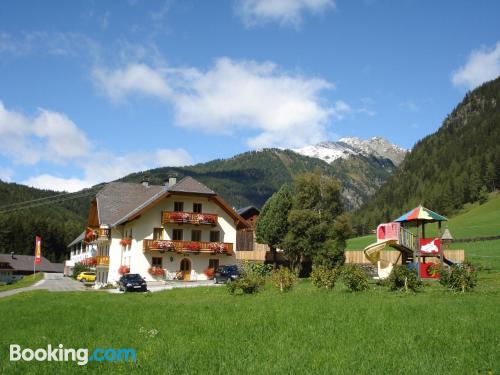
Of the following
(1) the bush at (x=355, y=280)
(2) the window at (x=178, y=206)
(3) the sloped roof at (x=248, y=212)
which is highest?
(3) the sloped roof at (x=248, y=212)

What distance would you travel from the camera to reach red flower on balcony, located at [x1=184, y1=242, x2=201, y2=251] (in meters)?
50.0

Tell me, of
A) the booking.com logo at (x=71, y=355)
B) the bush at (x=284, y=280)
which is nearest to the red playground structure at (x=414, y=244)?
the bush at (x=284, y=280)

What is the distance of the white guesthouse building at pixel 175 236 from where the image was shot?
49.7 meters

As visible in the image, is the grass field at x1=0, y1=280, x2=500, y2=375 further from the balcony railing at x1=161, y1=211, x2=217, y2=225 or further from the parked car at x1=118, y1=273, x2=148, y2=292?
the balcony railing at x1=161, y1=211, x2=217, y2=225

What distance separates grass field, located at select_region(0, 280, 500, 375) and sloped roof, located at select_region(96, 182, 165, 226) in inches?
1500

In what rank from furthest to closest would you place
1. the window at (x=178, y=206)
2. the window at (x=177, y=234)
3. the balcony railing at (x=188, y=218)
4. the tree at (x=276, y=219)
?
the window at (x=178, y=206) < the window at (x=177, y=234) < the balcony railing at (x=188, y=218) < the tree at (x=276, y=219)

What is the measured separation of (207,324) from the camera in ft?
47.5

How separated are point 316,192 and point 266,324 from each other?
32.0 metres

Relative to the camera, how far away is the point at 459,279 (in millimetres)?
21953

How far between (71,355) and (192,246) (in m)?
39.0

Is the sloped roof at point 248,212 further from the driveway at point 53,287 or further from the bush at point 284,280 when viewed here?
the bush at point 284,280

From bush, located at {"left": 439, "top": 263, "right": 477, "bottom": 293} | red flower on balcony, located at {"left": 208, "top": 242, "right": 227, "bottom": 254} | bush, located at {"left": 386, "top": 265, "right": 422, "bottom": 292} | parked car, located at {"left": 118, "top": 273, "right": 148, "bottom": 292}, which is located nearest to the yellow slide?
bush, located at {"left": 386, "top": 265, "right": 422, "bottom": 292}

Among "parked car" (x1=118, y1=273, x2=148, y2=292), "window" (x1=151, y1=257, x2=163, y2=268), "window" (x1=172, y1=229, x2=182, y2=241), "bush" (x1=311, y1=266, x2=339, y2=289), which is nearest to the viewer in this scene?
"bush" (x1=311, y1=266, x2=339, y2=289)

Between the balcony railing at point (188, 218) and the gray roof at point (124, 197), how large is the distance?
237 cm
